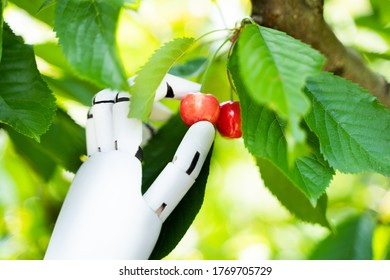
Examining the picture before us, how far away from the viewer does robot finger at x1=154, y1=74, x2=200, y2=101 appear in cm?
63

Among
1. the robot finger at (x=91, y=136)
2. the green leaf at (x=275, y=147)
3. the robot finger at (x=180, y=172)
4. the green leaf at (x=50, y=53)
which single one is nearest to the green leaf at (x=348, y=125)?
the green leaf at (x=275, y=147)

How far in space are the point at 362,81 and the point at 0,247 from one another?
2.78ft

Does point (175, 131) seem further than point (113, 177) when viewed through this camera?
Yes

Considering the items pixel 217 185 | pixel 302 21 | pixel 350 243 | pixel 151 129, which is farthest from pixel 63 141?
pixel 217 185

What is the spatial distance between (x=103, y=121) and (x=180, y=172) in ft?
0.33

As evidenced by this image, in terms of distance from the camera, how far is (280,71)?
46 centimetres

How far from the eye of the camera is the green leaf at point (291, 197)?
718mm

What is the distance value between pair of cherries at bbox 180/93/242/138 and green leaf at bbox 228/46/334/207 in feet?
0.22

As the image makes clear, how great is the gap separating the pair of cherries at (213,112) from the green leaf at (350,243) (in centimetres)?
50

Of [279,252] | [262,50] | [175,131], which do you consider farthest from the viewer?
[279,252]

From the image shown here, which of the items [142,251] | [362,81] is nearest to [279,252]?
[362,81]

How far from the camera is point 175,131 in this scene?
759 millimetres

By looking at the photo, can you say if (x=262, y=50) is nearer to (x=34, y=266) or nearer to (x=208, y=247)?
(x=34, y=266)

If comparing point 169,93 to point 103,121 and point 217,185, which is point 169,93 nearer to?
point 103,121
